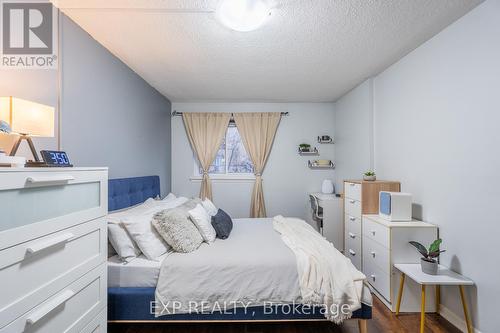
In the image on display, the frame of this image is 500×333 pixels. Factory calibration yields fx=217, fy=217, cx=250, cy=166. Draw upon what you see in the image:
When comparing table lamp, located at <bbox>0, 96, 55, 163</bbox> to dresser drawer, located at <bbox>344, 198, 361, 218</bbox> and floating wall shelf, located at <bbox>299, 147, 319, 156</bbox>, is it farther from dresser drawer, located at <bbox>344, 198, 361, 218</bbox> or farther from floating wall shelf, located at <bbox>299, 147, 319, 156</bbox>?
floating wall shelf, located at <bbox>299, 147, 319, 156</bbox>

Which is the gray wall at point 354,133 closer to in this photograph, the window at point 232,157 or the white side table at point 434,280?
the white side table at point 434,280

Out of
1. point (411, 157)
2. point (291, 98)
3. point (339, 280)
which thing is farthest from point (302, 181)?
point (339, 280)

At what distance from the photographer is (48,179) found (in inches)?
38.8

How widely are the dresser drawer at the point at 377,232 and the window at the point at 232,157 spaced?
2.34 meters

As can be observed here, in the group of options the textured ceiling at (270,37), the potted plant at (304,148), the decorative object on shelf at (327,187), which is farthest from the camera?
the potted plant at (304,148)

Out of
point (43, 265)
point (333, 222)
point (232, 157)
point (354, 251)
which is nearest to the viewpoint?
point (43, 265)

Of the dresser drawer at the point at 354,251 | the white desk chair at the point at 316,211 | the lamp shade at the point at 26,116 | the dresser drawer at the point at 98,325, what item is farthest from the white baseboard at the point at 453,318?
the lamp shade at the point at 26,116

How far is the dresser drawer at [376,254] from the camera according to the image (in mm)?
2055

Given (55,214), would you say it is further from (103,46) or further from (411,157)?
(411,157)

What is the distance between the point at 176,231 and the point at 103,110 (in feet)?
4.66

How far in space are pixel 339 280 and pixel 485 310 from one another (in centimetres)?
109

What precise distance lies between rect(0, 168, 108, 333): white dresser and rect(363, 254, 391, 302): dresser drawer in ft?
7.65

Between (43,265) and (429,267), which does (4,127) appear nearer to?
(43,265)

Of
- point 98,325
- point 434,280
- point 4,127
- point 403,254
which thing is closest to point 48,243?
point 4,127
